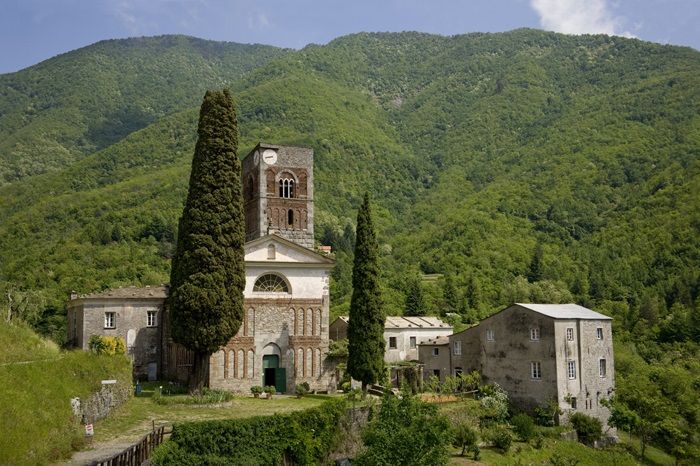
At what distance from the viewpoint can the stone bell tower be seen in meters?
44.9

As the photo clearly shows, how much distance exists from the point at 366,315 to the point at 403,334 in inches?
934

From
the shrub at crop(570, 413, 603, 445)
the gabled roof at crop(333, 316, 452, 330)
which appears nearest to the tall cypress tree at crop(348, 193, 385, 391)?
the shrub at crop(570, 413, 603, 445)

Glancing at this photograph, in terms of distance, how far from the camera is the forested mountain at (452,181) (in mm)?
75500

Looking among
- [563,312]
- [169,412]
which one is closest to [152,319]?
[169,412]

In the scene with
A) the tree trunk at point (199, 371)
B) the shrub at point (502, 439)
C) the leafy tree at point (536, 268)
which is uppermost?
the leafy tree at point (536, 268)

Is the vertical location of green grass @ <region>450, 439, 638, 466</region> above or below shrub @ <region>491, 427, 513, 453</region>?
below

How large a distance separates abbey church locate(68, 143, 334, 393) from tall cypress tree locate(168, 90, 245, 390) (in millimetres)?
4984

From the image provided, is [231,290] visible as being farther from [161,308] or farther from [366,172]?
[366,172]

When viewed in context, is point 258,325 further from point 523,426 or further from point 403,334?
point 403,334

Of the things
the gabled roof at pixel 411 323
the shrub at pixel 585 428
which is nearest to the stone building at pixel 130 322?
the gabled roof at pixel 411 323

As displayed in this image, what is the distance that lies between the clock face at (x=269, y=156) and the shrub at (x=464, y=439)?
22578mm

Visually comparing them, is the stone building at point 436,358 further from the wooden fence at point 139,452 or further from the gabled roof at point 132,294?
the wooden fence at point 139,452

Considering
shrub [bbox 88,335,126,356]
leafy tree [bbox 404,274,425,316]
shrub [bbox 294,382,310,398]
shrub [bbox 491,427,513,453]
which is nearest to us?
shrub [bbox 88,335,126,356]

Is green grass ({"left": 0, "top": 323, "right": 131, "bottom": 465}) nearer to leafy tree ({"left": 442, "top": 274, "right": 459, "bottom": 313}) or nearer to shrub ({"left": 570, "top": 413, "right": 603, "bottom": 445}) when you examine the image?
shrub ({"left": 570, "top": 413, "right": 603, "bottom": 445})
